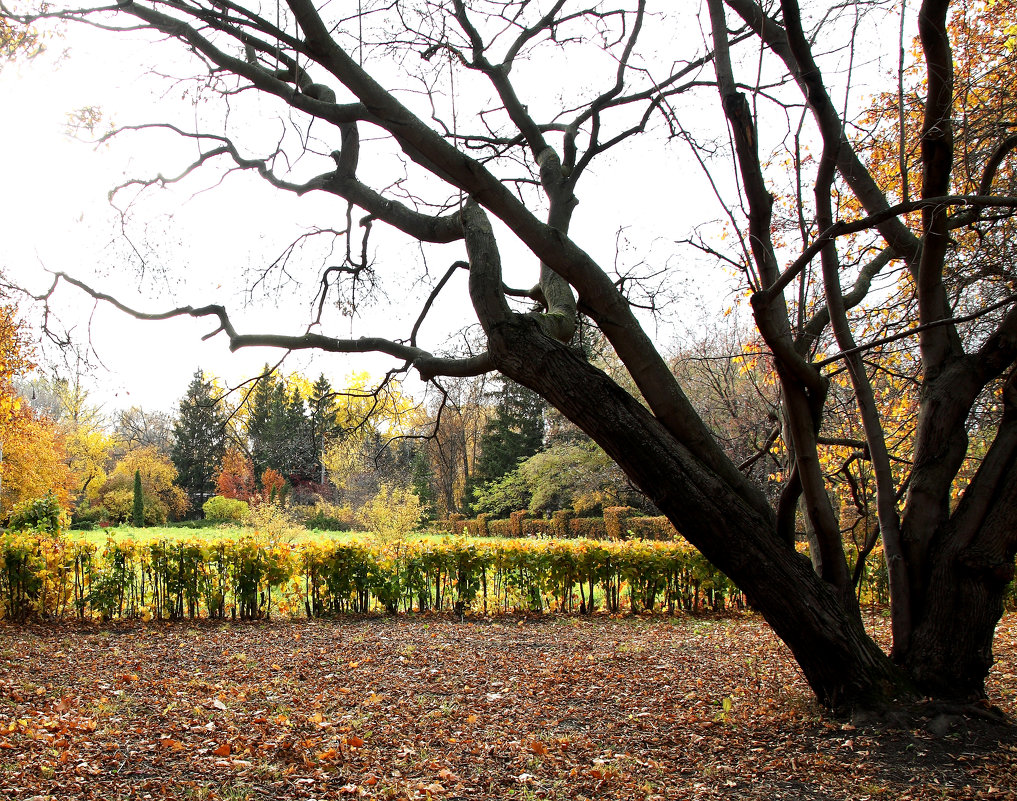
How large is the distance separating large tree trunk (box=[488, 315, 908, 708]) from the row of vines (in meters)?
5.88

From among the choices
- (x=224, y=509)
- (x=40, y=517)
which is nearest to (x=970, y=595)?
(x=40, y=517)

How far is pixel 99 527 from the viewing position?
93.9 ft

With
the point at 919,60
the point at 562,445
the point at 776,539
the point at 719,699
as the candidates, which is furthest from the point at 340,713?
the point at 562,445

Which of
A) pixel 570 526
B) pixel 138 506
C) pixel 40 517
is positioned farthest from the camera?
pixel 138 506

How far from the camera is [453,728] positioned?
402 cm

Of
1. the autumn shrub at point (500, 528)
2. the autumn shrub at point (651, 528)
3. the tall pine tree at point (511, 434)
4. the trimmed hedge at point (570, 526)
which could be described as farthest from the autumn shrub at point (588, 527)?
the tall pine tree at point (511, 434)

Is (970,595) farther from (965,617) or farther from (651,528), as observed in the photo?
(651,528)

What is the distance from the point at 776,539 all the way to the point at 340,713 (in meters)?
2.96

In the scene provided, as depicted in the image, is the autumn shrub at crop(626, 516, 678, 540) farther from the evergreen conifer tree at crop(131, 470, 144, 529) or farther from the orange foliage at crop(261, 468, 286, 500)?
the evergreen conifer tree at crop(131, 470, 144, 529)

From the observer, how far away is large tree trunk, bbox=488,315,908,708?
11.3 ft

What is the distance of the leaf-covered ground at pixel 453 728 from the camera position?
9.96 feet

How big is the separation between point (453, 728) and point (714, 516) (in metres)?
2.04

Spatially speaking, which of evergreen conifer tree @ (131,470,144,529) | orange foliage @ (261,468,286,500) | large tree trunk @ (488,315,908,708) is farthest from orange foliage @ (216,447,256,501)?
large tree trunk @ (488,315,908,708)

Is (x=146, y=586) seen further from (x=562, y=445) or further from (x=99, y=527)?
(x=99, y=527)
